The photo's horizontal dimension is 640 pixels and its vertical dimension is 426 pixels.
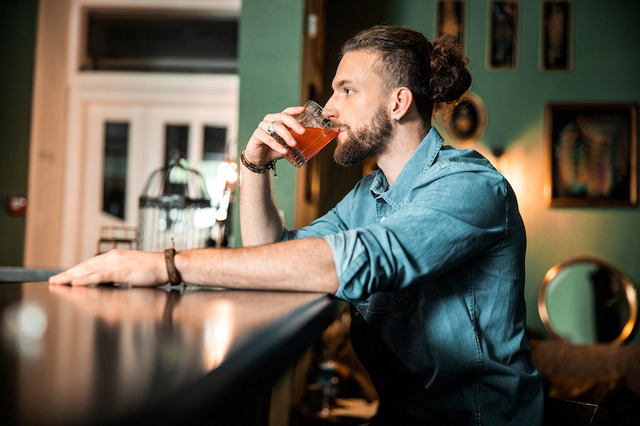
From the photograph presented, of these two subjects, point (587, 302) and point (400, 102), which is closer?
point (400, 102)

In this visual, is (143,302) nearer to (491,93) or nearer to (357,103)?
(357,103)

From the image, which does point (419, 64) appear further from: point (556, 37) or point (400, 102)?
point (556, 37)

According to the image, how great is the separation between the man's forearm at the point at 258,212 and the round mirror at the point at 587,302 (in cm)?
302

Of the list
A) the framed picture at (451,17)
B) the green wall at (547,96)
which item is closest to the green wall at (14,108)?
the green wall at (547,96)

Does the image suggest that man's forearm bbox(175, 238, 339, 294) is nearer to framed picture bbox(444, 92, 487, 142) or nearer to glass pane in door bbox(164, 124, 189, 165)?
framed picture bbox(444, 92, 487, 142)

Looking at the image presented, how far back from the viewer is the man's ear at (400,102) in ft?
4.56

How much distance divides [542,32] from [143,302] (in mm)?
4002

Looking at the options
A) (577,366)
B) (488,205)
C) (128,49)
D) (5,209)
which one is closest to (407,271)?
(488,205)

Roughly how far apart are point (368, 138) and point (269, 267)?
24.2 inches

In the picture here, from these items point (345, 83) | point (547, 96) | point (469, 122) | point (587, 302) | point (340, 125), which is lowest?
point (587, 302)

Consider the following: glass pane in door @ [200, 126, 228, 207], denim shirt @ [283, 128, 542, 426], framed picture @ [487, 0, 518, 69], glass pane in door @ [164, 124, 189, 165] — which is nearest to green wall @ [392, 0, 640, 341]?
framed picture @ [487, 0, 518, 69]

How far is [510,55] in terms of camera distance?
4.04 meters

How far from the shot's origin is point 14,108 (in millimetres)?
4117

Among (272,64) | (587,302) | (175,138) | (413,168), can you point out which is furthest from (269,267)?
(175,138)
